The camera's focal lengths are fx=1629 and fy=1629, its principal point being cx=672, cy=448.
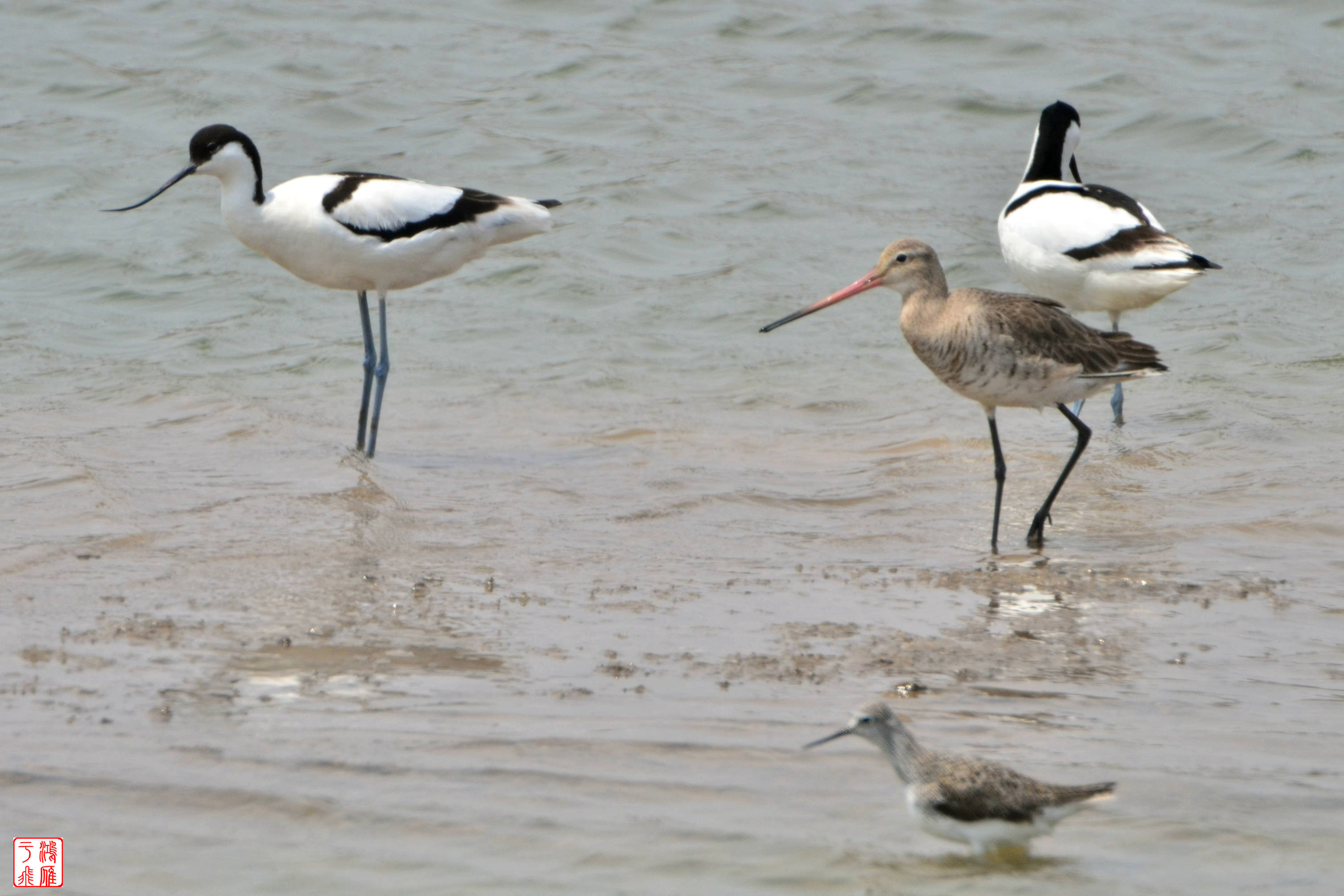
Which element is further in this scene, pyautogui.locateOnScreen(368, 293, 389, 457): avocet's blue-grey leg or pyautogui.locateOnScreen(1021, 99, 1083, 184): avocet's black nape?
pyautogui.locateOnScreen(1021, 99, 1083, 184): avocet's black nape

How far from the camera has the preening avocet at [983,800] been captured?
3627 mm

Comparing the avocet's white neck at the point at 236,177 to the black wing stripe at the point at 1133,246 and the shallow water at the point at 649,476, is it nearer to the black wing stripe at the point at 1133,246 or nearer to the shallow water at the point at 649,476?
the shallow water at the point at 649,476

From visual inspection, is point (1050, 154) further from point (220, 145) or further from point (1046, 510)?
point (220, 145)

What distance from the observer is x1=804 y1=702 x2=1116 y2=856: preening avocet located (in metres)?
3.63

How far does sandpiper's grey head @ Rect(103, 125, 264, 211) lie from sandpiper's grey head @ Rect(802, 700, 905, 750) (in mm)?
5512

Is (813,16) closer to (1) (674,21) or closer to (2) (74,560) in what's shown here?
(1) (674,21)

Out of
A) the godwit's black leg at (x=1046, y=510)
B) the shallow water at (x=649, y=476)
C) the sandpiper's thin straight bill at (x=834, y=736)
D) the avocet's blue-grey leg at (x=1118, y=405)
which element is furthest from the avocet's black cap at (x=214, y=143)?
the sandpiper's thin straight bill at (x=834, y=736)

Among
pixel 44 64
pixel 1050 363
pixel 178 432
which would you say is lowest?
pixel 178 432

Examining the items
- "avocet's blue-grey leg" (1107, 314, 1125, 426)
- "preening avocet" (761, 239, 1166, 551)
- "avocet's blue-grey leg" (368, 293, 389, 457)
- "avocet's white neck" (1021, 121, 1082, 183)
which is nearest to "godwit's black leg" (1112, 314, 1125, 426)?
"avocet's blue-grey leg" (1107, 314, 1125, 426)

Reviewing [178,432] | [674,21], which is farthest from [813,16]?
[178,432]

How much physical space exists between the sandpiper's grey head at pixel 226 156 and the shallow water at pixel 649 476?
Result: 1224mm

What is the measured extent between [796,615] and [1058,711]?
1.11 metres

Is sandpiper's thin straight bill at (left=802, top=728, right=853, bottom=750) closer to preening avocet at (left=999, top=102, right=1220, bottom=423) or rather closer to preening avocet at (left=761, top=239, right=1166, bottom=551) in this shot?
preening avocet at (left=761, top=239, right=1166, bottom=551)

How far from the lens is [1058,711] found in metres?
4.51
